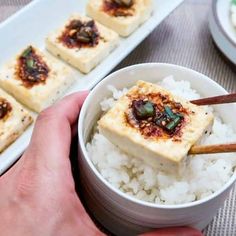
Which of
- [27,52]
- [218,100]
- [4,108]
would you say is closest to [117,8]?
[27,52]

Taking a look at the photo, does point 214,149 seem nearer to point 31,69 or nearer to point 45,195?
point 45,195

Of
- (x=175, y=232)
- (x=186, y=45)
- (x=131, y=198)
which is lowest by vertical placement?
(x=186, y=45)

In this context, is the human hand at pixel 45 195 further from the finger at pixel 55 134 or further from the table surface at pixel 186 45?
the table surface at pixel 186 45

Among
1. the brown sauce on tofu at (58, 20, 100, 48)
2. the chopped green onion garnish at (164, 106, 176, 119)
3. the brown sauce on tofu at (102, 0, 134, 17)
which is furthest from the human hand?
the brown sauce on tofu at (102, 0, 134, 17)

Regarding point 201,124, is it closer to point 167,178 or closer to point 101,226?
point 167,178

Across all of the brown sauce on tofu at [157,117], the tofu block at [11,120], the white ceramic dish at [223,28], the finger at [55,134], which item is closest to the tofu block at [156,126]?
the brown sauce on tofu at [157,117]

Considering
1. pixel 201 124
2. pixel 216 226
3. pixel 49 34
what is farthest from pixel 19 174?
pixel 49 34
